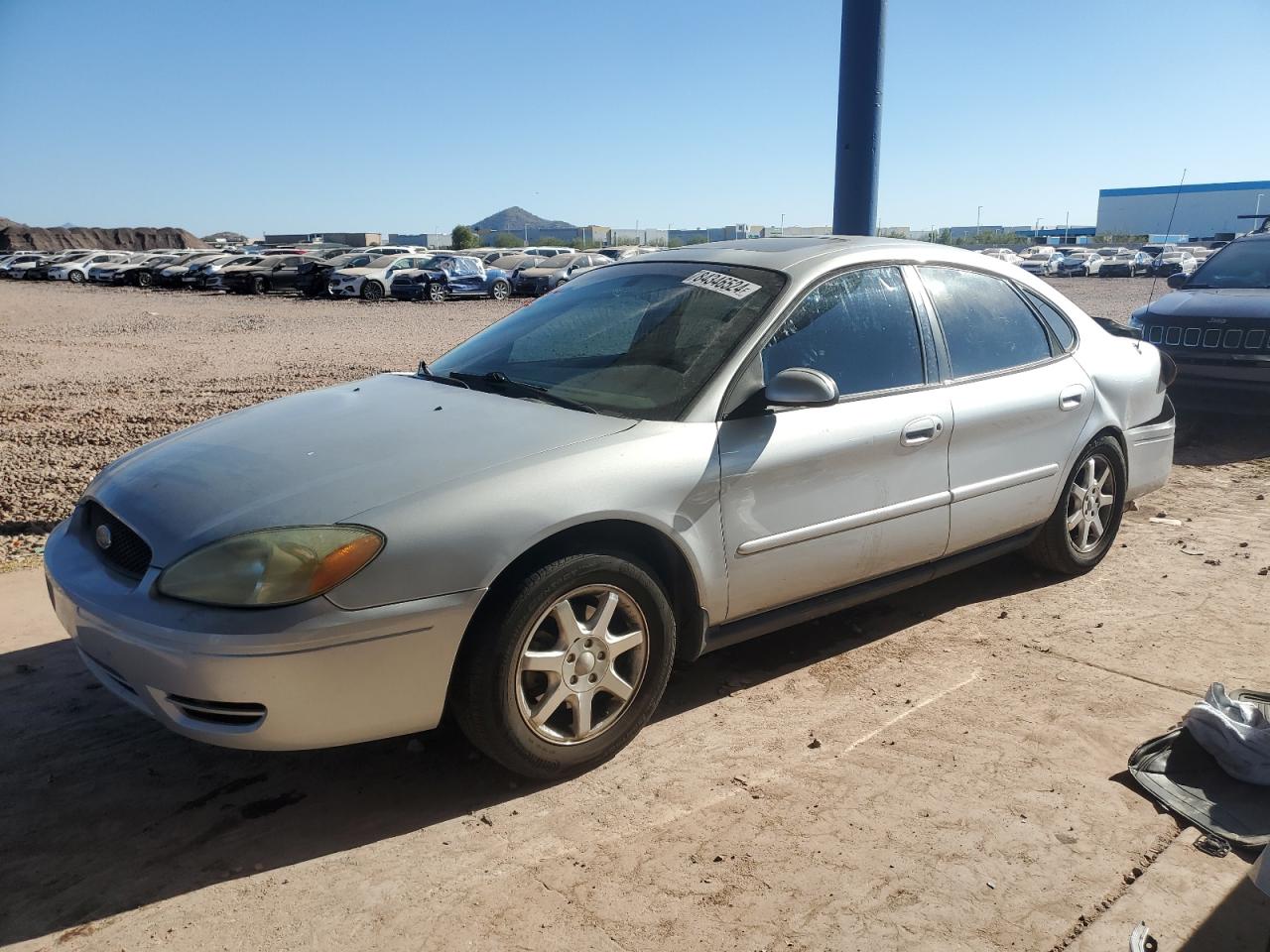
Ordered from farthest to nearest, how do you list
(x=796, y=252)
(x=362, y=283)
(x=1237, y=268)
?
(x=362, y=283), (x=1237, y=268), (x=796, y=252)

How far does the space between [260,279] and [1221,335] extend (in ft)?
109

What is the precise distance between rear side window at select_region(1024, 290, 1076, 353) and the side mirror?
193 cm

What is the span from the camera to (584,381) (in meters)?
3.68

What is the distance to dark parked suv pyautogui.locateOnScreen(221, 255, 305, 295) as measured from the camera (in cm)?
3550

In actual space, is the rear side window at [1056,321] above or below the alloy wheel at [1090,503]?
above

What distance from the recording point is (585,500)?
3.00 meters

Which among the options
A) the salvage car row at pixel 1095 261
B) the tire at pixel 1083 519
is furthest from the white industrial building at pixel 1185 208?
the tire at pixel 1083 519

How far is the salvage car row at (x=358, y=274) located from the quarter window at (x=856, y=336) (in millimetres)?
26337

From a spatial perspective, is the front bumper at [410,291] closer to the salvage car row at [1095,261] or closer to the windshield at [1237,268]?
the windshield at [1237,268]

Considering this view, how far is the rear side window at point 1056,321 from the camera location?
15.7 ft

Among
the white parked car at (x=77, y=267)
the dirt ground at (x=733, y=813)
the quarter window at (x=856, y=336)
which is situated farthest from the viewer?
the white parked car at (x=77, y=267)

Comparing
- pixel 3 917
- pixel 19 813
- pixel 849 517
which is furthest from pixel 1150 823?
pixel 19 813

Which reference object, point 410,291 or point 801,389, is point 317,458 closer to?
point 801,389

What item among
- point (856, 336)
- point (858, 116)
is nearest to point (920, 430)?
point (856, 336)
